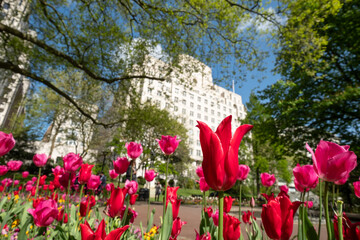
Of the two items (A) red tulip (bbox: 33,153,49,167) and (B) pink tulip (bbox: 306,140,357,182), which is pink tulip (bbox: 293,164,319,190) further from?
(A) red tulip (bbox: 33,153,49,167)

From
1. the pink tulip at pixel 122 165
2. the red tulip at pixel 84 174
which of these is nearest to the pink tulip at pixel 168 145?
the pink tulip at pixel 122 165

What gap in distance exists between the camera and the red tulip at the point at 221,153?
0.73 m

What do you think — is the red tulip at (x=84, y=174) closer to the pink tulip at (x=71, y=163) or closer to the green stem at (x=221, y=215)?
the pink tulip at (x=71, y=163)

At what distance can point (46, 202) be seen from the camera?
68.8 inches

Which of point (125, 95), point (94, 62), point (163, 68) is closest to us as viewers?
point (94, 62)

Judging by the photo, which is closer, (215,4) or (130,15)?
(215,4)

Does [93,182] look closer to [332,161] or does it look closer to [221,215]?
[221,215]

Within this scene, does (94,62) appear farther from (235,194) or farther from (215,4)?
(235,194)

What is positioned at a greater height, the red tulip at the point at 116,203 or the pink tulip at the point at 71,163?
the pink tulip at the point at 71,163

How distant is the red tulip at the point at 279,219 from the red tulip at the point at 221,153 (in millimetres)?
388

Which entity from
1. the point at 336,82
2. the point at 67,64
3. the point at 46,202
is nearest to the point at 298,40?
the point at 336,82

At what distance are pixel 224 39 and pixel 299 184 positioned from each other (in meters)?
8.45

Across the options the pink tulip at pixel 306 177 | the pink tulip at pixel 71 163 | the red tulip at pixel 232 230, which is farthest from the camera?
the pink tulip at pixel 71 163

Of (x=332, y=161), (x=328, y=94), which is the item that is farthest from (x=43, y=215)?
(x=328, y=94)
